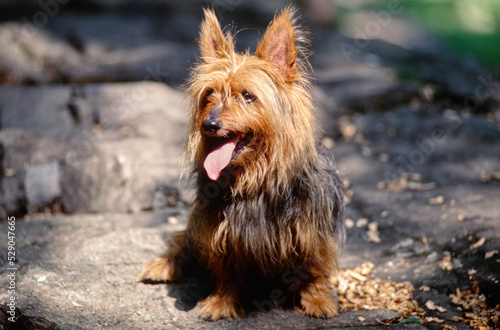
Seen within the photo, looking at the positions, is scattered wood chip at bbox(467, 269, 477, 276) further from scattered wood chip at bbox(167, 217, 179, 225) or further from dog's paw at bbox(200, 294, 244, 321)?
scattered wood chip at bbox(167, 217, 179, 225)

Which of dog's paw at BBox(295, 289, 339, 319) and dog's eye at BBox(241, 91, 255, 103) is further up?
dog's eye at BBox(241, 91, 255, 103)

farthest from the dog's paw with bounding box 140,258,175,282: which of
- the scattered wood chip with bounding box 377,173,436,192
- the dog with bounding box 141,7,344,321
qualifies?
the scattered wood chip with bounding box 377,173,436,192

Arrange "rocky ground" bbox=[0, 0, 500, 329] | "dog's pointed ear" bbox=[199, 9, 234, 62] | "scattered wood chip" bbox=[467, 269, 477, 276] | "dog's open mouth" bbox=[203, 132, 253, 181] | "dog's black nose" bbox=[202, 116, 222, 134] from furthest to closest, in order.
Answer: "scattered wood chip" bbox=[467, 269, 477, 276], "rocky ground" bbox=[0, 0, 500, 329], "dog's pointed ear" bbox=[199, 9, 234, 62], "dog's open mouth" bbox=[203, 132, 253, 181], "dog's black nose" bbox=[202, 116, 222, 134]

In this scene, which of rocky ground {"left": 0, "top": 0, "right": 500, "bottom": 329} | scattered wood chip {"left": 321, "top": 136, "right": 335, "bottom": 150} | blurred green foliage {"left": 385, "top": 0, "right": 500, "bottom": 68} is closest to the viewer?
rocky ground {"left": 0, "top": 0, "right": 500, "bottom": 329}

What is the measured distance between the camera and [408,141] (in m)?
7.52

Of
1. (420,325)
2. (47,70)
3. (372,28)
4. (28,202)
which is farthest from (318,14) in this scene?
(420,325)

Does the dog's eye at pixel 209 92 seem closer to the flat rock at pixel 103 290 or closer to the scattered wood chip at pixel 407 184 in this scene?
the flat rock at pixel 103 290

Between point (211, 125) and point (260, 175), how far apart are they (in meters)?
0.54

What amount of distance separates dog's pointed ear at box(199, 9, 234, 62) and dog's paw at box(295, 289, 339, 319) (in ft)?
6.84

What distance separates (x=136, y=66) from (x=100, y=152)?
354cm

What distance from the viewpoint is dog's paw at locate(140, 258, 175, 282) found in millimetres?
3938

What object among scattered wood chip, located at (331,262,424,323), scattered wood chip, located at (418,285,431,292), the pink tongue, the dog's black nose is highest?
the dog's black nose

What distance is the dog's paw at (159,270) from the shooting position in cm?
394

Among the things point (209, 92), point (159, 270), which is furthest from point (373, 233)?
point (209, 92)
